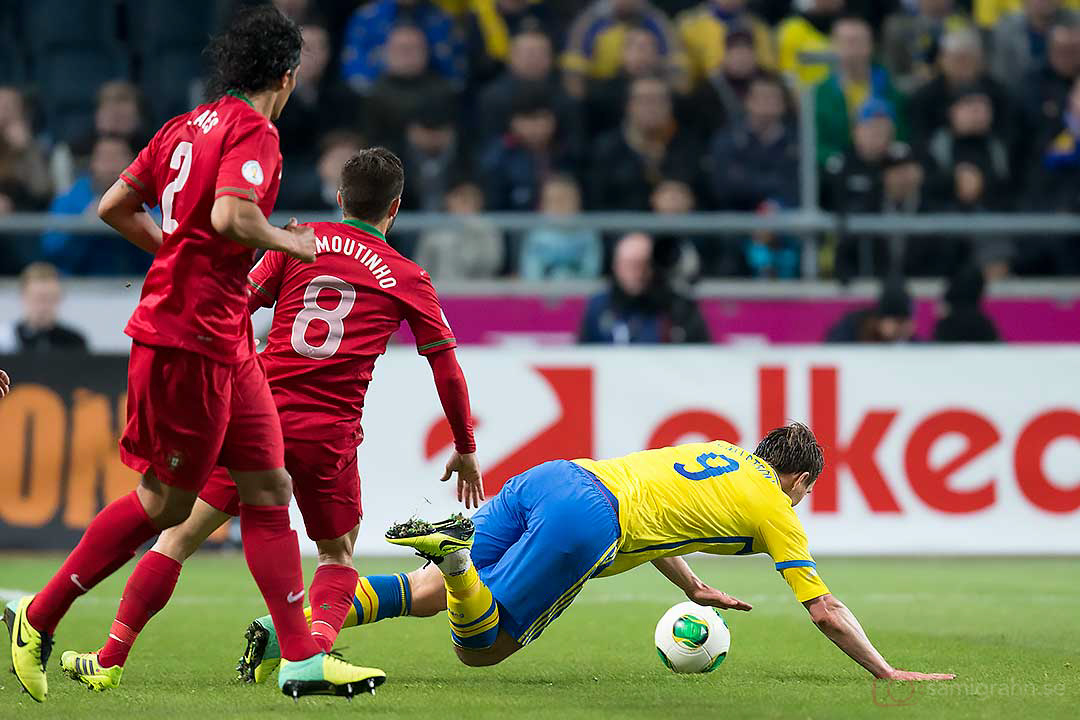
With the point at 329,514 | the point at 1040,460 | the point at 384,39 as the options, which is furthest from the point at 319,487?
the point at 384,39

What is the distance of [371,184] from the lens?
18.6 ft

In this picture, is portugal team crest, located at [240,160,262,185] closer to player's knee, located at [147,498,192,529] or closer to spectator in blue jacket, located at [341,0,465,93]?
player's knee, located at [147,498,192,529]

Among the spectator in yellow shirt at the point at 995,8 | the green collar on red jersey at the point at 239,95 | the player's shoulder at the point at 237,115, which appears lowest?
the player's shoulder at the point at 237,115

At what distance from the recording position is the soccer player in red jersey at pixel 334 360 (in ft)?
18.4

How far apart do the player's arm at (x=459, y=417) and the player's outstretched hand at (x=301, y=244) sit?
0.84 m

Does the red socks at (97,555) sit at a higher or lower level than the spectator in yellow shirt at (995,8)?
lower

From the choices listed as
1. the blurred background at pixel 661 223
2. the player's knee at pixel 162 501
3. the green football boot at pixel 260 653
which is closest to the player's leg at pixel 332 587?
the green football boot at pixel 260 653

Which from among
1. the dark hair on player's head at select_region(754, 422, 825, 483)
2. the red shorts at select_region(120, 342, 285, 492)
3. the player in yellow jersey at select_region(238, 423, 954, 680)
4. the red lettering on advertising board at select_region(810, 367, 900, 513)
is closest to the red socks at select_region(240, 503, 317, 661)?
the red shorts at select_region(120, 342, 285, 492)

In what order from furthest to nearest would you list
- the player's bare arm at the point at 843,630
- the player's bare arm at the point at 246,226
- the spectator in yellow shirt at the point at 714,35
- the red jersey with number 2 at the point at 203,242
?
1. the spectator in yellow shirt at the point at 714,35
2. the player's bare arm at the point at 843,630
3. the red jersey with number 2 at the point at 203,242
4. the player's bare arm at the point at 246,226

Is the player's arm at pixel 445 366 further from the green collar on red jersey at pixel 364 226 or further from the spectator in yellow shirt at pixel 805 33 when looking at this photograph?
the spectator in yellow shirt at pixel 805 33

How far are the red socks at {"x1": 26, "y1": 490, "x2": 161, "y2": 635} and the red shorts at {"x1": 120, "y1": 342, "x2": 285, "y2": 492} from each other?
180 millimetres

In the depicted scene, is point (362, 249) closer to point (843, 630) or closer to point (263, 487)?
point (263, 487)

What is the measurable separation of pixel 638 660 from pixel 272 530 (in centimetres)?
194

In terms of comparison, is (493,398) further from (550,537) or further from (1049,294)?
(550,537)
